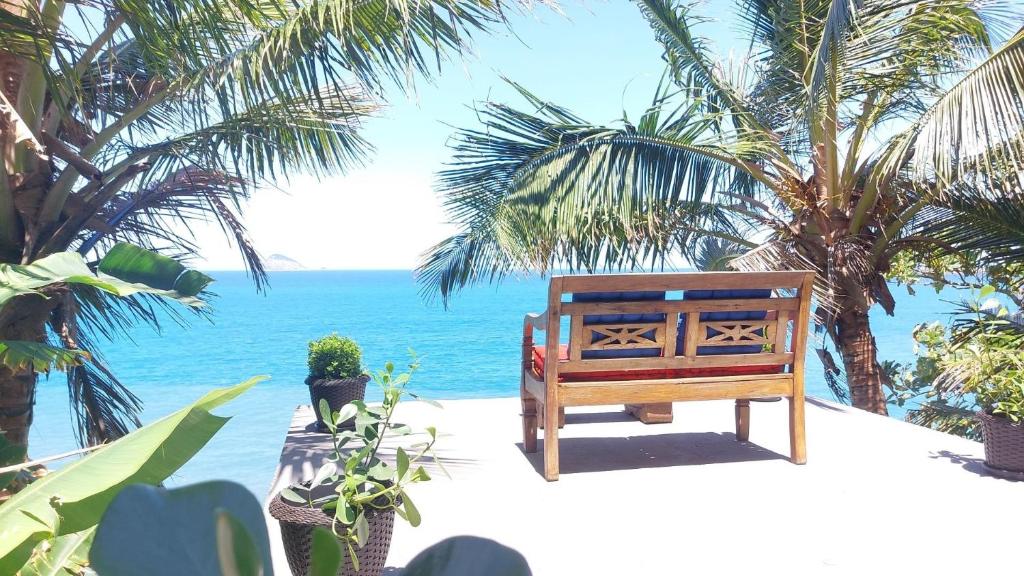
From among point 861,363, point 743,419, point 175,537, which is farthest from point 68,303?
point 861,363

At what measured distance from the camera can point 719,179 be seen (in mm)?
6055

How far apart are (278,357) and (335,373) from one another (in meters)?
29.6

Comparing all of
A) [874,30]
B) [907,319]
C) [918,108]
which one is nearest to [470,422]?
[874,30]

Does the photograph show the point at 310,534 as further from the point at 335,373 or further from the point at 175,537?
the point at 335,373

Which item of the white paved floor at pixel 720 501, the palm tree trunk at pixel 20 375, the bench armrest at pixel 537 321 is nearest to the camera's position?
the white paved floor at pixel 720 501

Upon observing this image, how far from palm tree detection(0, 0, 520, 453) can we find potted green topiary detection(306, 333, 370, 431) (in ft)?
3.44

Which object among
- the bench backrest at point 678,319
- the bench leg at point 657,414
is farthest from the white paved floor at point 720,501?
the bench backrest at point 678,319

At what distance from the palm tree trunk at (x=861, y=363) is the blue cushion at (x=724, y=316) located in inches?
92.2

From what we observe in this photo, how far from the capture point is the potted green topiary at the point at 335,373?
490 centimetres

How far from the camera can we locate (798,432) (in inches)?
159

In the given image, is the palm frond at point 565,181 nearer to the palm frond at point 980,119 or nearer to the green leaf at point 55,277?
the palm frond at point 980,119

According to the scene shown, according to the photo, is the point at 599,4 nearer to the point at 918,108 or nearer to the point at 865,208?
the point at 865,208

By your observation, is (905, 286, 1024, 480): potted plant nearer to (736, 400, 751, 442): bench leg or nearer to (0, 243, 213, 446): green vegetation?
(736, 400, 751, 442): bench leg

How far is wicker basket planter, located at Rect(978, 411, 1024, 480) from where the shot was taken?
3613 millimetres
